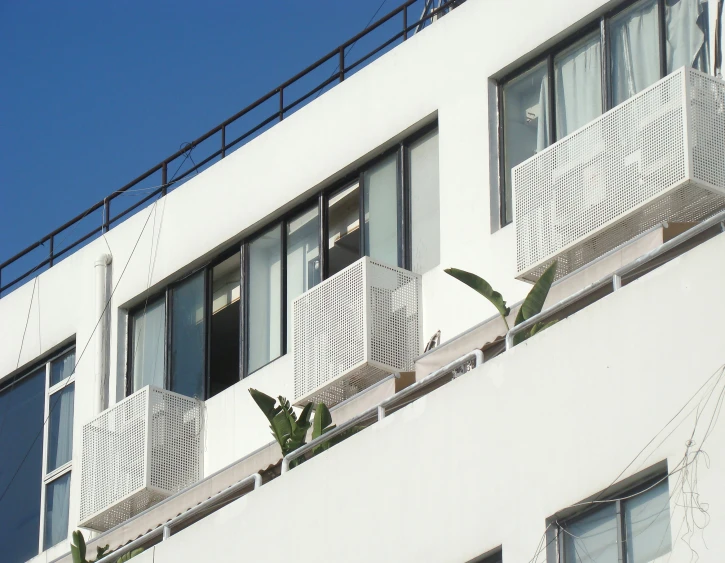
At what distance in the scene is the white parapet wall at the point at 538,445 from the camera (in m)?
11.2

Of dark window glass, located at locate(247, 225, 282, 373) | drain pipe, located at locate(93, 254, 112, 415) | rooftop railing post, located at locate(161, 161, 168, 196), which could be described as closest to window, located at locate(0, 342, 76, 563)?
drain pipe, located at locate(93, 254, 112, 415)

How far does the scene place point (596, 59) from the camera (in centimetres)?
1591

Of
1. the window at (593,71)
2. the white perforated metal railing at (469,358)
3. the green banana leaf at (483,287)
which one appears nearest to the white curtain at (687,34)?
the window at (593,71)

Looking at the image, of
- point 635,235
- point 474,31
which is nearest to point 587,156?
point 635,235

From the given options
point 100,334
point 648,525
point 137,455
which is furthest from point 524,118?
point 648,525

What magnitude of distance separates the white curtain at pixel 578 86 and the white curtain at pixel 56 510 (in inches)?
269

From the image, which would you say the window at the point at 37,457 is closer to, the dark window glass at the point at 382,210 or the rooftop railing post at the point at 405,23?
the dark window glass at the point at 382,210

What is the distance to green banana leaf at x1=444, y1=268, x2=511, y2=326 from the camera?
47.6 ft

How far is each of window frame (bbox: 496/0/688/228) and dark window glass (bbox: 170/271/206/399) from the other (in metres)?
3.95

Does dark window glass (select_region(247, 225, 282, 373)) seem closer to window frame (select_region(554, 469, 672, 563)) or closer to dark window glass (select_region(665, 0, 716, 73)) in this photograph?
dark window glass (select_region(665, 0, 716, 73))

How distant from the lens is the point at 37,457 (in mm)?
20547

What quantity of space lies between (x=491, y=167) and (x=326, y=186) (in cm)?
223

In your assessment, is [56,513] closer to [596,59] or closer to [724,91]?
[596,59]

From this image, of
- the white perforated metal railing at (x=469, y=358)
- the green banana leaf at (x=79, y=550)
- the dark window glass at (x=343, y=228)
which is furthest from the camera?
the dark window glass at (x=343, y=228)
